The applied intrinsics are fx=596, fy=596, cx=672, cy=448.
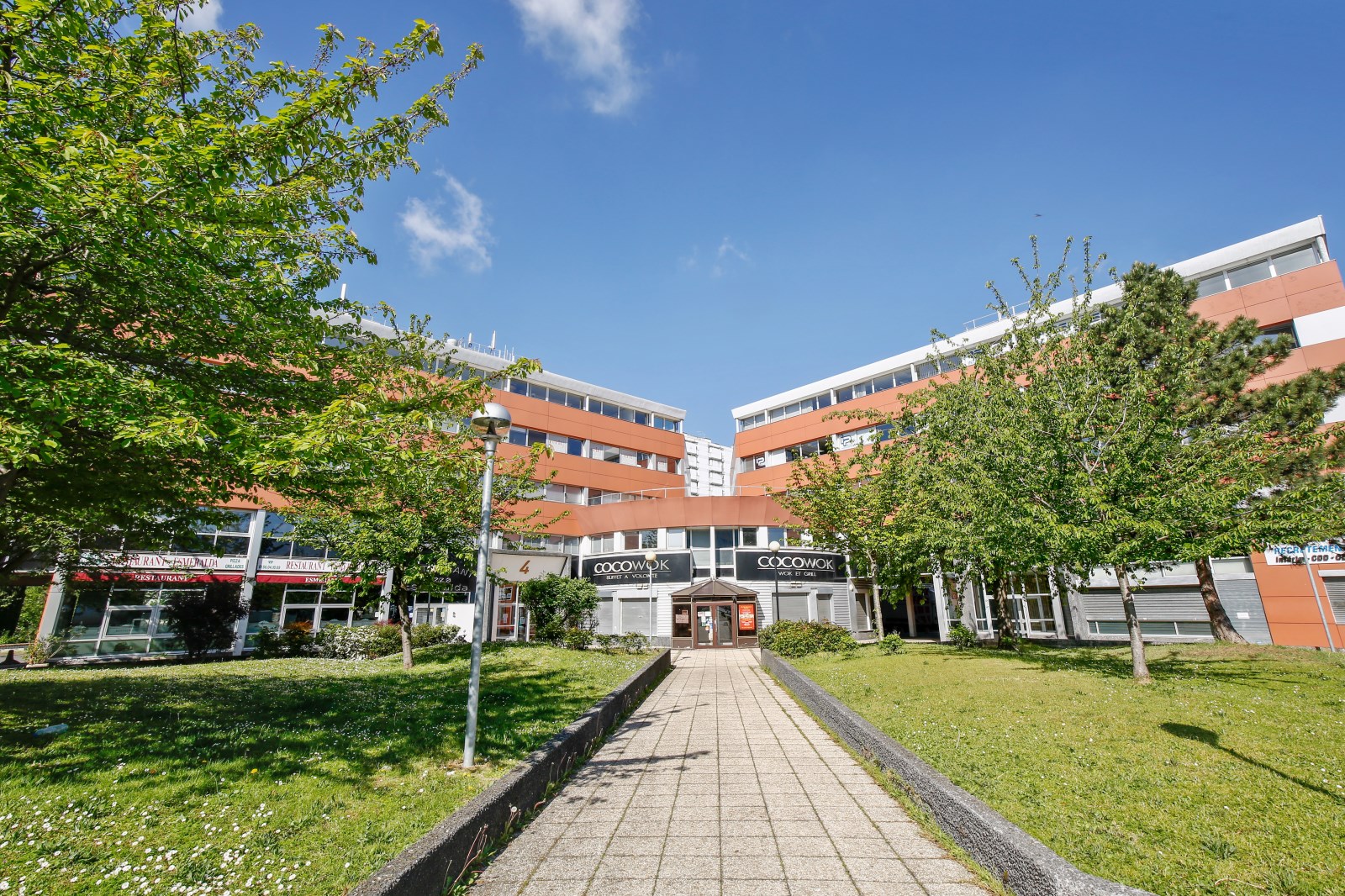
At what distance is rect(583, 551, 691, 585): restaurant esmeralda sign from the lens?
3084cm

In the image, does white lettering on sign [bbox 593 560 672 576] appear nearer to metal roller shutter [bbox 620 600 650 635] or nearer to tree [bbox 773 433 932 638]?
metal roller shutter [bbox 620 600 650 635]

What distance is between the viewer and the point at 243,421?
670 centimetres

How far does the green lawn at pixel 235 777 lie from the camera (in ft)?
13.2

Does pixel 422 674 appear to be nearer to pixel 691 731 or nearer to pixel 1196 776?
pixel 691 731

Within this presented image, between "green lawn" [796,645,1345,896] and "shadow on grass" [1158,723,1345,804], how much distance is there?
0.07ft

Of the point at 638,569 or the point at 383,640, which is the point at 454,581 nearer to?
the point at 383,640

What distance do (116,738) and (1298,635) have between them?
32689mm

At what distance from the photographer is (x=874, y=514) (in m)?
21.5

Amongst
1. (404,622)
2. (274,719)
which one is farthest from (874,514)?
(274,719)

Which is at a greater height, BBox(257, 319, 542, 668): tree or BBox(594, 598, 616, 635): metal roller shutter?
BBox(257, 319, 542, 668): tree

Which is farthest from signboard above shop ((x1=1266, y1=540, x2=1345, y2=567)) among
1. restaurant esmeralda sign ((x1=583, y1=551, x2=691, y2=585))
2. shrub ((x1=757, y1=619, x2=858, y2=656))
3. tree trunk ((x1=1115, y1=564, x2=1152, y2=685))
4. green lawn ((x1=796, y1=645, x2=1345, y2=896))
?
restaurant esmeralda sign ((x1=583, y1=551, x2=691, y2=585))

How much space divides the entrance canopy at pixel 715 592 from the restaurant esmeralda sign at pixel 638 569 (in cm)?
85

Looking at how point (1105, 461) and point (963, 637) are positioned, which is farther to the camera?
point (963, 637)

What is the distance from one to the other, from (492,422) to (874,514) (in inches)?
675
